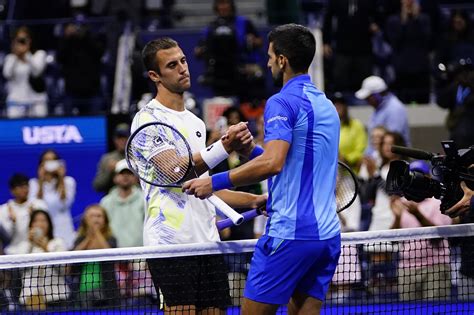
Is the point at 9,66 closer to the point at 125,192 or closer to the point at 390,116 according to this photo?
the point at 125,192

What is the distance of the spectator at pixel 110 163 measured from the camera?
1313cm

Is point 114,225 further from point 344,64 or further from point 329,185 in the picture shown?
point 329,185

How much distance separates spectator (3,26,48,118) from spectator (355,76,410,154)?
4364mm

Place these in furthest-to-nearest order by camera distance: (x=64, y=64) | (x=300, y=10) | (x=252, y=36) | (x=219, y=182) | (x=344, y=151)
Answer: (x=300, y=10) → (x=64, y=64) → (x=252, y=36) → (x=344, y=151) → (x=219, y=182)

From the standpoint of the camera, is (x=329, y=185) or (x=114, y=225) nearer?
(x=329, y=185)

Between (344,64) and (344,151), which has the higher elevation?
(344,64)

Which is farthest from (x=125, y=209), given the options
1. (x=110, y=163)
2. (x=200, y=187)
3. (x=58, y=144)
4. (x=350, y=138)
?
(x=200, y=187)

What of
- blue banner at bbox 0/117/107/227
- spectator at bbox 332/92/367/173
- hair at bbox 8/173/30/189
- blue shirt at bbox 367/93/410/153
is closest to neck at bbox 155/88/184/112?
hair at bbox 8/173/30/189

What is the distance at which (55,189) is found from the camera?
43.4 feet

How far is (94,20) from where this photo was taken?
16.2 meters

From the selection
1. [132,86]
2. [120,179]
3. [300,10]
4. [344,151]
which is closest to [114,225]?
[120,179]

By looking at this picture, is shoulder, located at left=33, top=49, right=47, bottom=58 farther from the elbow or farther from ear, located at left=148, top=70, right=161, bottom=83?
the elbow

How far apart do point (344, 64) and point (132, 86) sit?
2.83m

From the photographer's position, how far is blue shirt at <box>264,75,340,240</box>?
6461 millimetres
